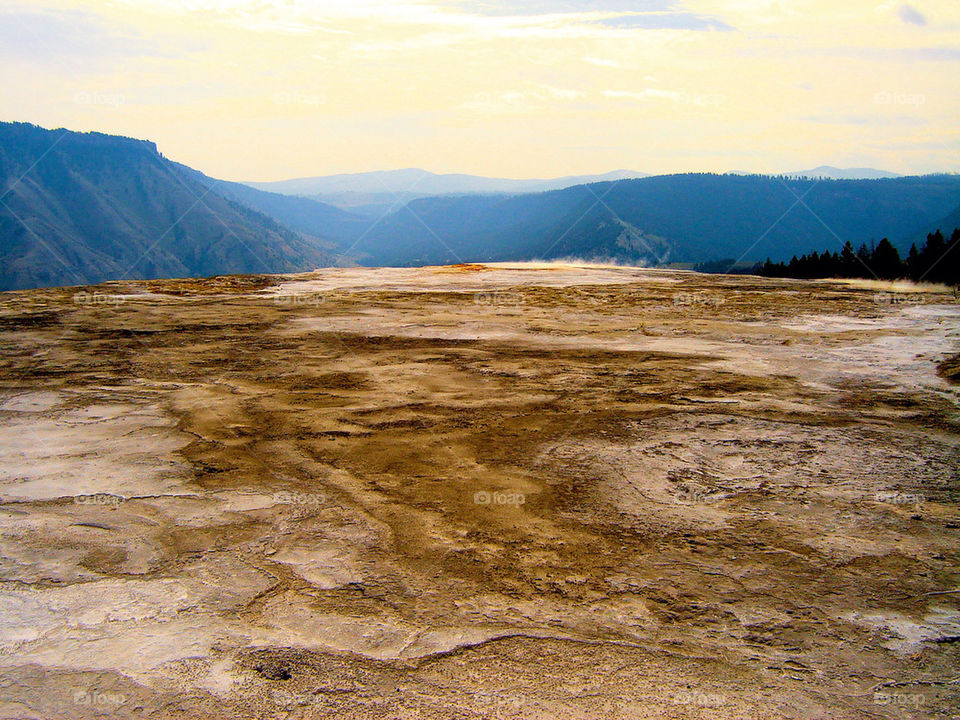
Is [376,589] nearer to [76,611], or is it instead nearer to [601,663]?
[601,663]

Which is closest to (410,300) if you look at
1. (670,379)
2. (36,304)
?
(36,304)

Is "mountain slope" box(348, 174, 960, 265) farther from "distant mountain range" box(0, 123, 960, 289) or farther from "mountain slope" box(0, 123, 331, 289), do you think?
"mountain slope" box(0, 123, 331, 289)

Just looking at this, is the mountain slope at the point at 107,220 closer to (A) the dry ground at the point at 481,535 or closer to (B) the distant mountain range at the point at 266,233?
(B) the distant mountain range at the point at 266,233

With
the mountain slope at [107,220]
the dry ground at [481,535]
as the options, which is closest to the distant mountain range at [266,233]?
the mountain slope at [107,220]

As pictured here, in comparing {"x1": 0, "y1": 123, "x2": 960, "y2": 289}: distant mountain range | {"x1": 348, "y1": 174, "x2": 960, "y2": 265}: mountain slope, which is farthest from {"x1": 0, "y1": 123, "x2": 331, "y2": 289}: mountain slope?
{"x1": 348, "y1": 174, "x2": 960, "y2": 265}: mountain slope

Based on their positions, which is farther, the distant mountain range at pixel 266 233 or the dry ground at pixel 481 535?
the distant mountain range at pixel 266 233

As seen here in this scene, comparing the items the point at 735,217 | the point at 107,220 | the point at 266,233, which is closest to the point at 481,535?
the point at 735,217
